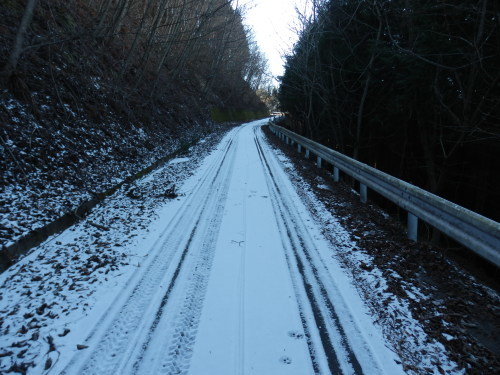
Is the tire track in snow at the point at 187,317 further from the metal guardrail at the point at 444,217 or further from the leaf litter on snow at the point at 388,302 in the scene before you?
the metal guardrail at the point at 444,217

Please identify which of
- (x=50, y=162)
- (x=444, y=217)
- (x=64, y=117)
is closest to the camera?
(x=444, y=217)

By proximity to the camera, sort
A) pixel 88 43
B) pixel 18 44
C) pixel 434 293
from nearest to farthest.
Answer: pixel 434 293
pixel 18 44
pixel 88 43

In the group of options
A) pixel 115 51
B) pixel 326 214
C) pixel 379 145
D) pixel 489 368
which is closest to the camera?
pixel 489 368

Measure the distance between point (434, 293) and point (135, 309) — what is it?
3.55 meters

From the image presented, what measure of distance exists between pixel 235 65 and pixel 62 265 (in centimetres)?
5525

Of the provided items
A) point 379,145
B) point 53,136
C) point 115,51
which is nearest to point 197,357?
point 53,136

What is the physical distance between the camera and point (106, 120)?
483 inches

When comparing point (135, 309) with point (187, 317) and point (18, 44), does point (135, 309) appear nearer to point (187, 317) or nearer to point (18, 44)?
point (187, 317)

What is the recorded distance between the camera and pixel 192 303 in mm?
3719

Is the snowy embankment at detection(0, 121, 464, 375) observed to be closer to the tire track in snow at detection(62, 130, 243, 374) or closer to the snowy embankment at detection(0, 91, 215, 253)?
the tire track in snow at detection(62, 130, 243, 374)

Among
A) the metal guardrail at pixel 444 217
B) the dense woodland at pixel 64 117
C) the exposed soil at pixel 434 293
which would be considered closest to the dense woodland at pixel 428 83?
the metal guardrail at pixel 444 217

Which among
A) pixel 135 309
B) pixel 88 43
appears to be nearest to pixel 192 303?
pixel 135 309

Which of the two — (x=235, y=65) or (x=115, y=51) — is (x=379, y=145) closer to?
(x=115, y=51)

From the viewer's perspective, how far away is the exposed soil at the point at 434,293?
3.13 metres
